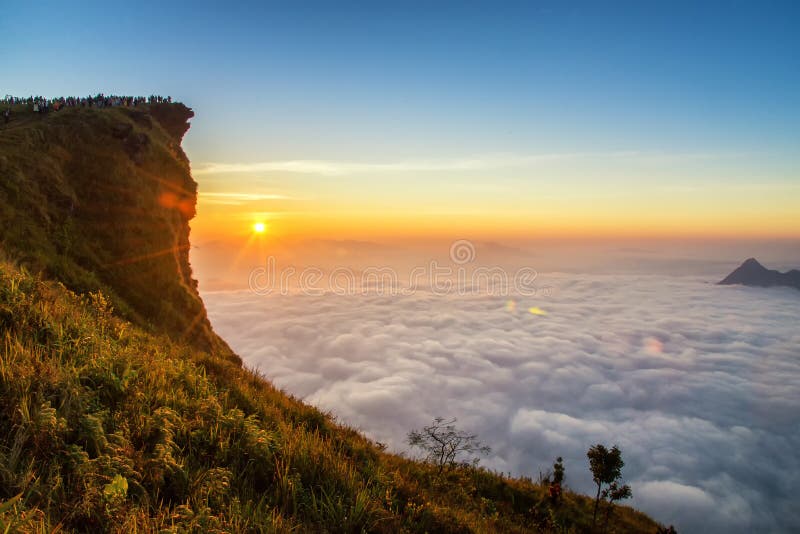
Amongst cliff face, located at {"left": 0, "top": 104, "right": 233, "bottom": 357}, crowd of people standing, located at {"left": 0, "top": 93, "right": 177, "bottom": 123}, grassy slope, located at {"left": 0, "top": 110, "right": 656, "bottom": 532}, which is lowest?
grassy slope, located at {"left": 0, "top": 110, "right": 656, "bottom": 532}

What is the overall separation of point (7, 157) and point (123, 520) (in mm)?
27609

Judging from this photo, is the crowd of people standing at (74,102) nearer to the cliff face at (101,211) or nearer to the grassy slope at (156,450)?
the cliff face at (101,211)

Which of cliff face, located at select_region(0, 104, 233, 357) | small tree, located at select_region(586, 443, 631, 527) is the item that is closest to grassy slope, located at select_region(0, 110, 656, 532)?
cliff face, located at select_region(0, 104, 233, 357)

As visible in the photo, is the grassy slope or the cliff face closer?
the grassy slope

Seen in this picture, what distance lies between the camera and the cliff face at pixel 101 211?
60.2 feet

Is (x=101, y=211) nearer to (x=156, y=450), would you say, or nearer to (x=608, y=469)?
(x=156, y=450)

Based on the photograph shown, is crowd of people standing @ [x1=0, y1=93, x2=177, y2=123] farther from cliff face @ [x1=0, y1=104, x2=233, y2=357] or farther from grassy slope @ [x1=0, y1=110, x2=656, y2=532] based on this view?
grassy slope @ [x1=0, y1=110, x2=656, y2=532]

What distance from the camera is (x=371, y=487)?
6004mm

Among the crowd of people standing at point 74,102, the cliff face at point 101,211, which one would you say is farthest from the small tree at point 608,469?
the crowd of people standing at point 74,102

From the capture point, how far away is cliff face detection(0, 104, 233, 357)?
18.4 meters

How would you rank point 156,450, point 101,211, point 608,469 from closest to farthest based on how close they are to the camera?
1. point 156,450
2. point 101,211
3. point 608,469

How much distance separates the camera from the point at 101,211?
2377 cm

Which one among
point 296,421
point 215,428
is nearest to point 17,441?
point 215,428

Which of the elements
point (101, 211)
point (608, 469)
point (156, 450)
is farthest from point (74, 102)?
point (608, 469)
